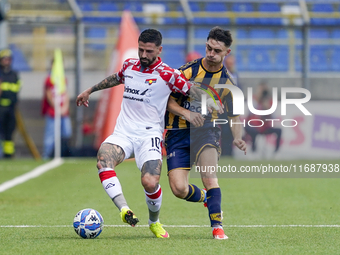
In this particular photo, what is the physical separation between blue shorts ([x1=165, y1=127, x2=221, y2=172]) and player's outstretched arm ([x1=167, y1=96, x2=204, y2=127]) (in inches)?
8.6

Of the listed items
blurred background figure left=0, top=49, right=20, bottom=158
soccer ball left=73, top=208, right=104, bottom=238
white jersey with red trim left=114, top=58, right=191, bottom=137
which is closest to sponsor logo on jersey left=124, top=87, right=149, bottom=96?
white jersey with red trim left=114, top=58, right=191, bottom=137

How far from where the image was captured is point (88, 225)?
17.0 feet

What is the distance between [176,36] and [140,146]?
34.0ft

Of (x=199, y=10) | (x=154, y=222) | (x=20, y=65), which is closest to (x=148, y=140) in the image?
(x=154, y=222)

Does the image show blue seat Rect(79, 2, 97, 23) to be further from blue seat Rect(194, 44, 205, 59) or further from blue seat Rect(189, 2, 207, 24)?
blue seat Rect(194, 44, 205, 59)

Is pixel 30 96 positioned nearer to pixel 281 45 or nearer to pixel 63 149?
pixel 63 149

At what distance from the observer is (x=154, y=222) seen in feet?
17.9

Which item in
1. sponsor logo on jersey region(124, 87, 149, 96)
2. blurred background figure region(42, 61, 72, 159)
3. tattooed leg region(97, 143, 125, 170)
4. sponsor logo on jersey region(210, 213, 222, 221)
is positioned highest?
sponsor logo on jersey region(124, 87, 149, 96)

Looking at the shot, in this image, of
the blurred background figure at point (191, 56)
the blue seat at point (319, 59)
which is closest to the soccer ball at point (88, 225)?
the blurred background figure at point (191, 56)

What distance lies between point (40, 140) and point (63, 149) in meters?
1.22

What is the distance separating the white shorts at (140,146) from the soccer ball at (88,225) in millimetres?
590

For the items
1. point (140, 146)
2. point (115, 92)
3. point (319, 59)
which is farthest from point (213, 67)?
point (319, 59)

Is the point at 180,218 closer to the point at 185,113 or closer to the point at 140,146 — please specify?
the point at 140,146

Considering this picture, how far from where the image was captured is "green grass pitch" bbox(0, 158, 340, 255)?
479 cm
